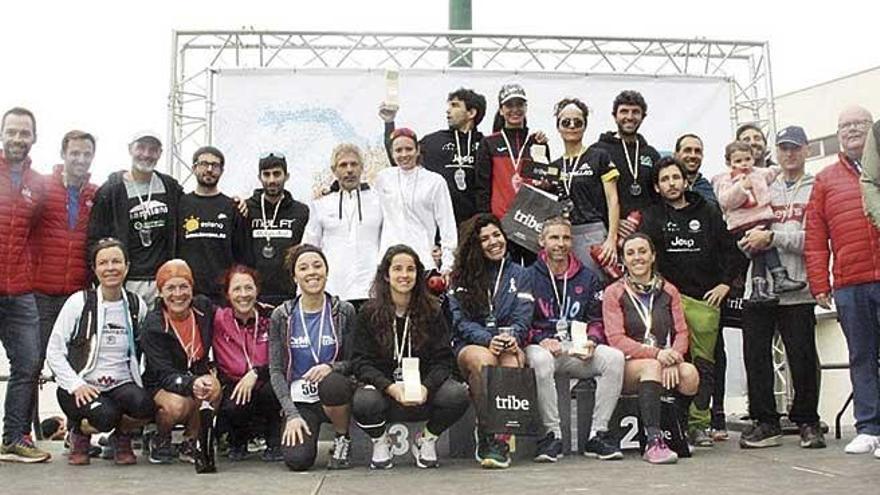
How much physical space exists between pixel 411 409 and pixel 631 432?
1204mm

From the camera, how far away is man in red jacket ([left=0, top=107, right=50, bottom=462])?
4.77 meters

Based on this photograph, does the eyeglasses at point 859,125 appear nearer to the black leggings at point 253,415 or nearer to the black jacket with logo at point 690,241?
the black jacket with logo at point 690,241

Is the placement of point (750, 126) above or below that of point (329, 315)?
above

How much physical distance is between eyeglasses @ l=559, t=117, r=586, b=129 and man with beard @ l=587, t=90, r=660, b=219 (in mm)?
188

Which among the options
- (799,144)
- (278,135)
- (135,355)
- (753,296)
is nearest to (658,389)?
(753,296)

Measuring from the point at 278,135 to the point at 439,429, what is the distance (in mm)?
4500

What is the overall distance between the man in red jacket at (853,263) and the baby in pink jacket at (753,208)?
25cm

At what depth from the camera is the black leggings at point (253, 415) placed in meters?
4.68

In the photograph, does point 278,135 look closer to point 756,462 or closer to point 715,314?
point 715,314

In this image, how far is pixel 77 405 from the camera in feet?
14.7

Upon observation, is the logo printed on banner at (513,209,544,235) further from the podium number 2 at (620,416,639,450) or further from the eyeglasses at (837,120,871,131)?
the eyeglasses at (837,120,871,131)

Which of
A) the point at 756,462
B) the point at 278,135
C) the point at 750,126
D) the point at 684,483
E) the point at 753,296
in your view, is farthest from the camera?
the point at 278,135

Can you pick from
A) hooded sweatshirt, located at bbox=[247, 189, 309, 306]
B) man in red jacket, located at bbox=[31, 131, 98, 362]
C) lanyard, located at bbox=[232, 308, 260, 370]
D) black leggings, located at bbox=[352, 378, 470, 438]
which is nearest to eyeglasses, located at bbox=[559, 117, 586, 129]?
hooded sweatshirt, located at bbox=[247, 189, 309, 306]

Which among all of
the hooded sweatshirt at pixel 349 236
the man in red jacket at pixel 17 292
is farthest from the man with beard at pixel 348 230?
the man in red jacket at pixel 17 292
